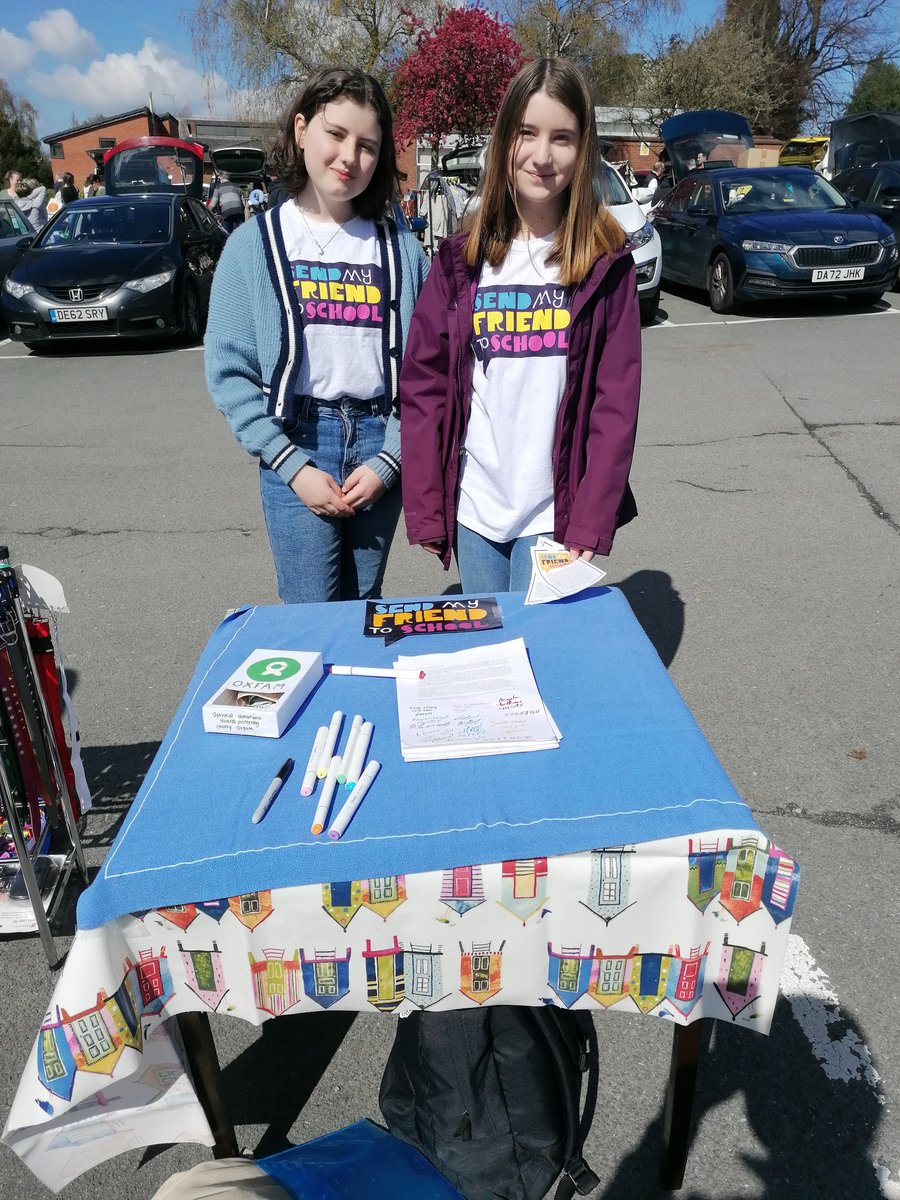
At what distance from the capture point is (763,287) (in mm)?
9711

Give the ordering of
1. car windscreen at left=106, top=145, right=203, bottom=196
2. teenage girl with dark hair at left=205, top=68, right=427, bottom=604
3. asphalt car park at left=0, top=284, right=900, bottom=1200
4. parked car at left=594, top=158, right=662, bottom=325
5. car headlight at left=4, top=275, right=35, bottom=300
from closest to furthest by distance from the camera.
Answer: asphalt car park at left=0, top=284, right=900, bottom=1200, teenage girl with dark hair at left=205, top=68, right=427, bottom=604, car headlight at left=4, top=275, right=35, bottom=300, parked car at left=594, top=158, right=662, bottom=325, car windscreen at left=106, top=145, right=203, bottom=196

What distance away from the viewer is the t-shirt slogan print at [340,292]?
2186 millimetres

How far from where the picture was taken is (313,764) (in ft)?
4.98

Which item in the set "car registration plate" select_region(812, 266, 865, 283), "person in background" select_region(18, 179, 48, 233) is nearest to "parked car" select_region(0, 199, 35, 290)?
"person in background" select_region(18, 179, 48, 233)

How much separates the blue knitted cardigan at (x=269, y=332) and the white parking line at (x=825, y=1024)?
5.35 feet

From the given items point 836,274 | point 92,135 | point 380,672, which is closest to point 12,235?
point 836,274

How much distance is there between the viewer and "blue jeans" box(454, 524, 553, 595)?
2.37m

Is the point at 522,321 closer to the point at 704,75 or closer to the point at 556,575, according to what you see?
the point at 556,575

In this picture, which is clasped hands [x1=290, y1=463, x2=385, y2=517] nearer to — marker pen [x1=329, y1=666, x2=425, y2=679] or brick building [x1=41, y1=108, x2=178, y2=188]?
marker pen [x1=329, y1=666, x2=425, y2=679]

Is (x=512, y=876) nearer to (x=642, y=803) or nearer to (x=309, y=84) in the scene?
(x=642, y=803)

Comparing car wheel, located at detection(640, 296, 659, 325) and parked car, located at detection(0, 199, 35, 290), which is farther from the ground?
parked car, located at detection(0, 199, 35, 290)

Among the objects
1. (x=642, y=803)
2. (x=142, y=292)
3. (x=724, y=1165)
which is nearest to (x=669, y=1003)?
(x=642, y=803)

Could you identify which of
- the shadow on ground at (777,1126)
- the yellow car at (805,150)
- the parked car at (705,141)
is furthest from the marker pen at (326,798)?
the yellow car at (805,150)

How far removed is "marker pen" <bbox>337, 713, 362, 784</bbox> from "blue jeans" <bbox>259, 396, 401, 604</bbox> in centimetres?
82
